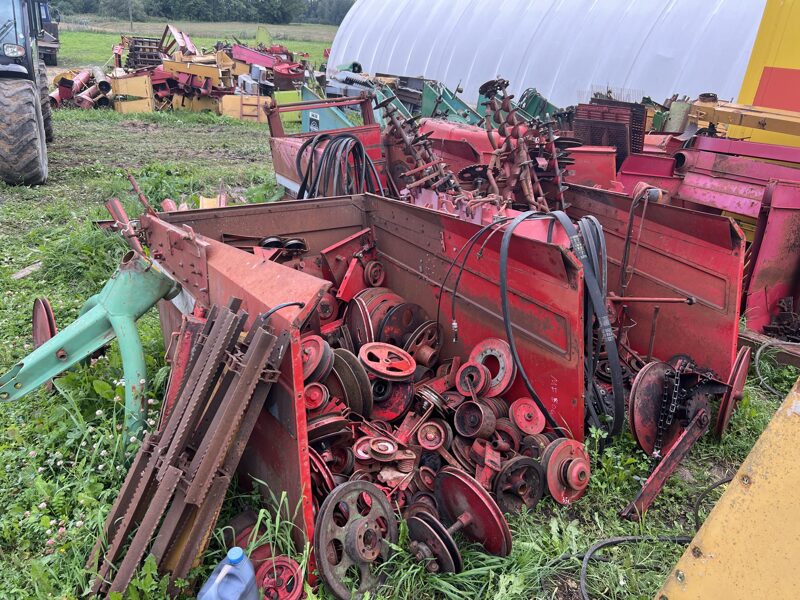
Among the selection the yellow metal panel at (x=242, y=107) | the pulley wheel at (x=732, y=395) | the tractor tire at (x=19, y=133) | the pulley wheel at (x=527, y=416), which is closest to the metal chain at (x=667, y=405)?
the pulley wheel at (x=732, y=395)

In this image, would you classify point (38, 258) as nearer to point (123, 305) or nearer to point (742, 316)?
A: point (123, 305)

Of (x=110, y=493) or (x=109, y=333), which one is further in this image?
(x=109, y=333)

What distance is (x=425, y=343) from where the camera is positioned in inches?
136

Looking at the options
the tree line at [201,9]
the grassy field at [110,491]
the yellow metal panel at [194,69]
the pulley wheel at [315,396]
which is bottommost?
the grassy field at [110,491]

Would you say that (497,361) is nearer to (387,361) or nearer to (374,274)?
(387,361)

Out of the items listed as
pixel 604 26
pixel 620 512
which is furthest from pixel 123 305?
pixel 604 26

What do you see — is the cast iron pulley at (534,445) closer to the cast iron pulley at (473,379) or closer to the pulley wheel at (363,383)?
the cast iron pulley at (473,379)

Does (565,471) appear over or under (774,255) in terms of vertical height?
under

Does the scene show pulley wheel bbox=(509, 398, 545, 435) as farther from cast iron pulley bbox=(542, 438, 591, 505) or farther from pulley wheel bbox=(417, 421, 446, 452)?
pulley wheel bbox=(417, 421, 446, 452)

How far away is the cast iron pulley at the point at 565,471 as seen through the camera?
8.52 ft

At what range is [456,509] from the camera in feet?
7.84

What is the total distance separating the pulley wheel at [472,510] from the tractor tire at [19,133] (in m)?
6.78

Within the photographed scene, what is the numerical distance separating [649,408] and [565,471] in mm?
707

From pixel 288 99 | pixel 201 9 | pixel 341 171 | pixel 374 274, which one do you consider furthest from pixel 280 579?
pixel 201 9
